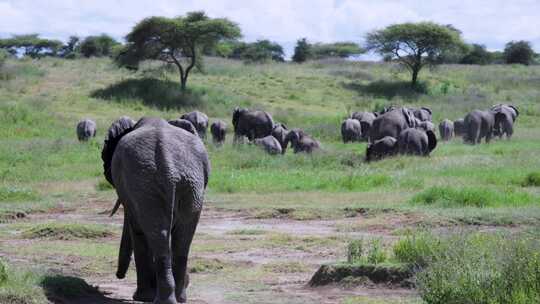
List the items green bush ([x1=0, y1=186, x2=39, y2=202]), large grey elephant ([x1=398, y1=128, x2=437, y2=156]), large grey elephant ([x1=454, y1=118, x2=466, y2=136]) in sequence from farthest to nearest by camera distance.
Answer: large grey elephant ([x1=454, y1=118, x2=466, y2=136]), large grey elephant ([x1=398, y1=128, x2=437, y2=156]), green bush ([x1=0, y1=186, x2=39, y2=202])

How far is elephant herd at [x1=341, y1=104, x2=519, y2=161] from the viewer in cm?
2573

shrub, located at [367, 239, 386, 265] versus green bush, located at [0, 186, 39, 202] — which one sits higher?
shrub, located at [367, 239, 386, 265]

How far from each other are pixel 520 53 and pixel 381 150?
220ft

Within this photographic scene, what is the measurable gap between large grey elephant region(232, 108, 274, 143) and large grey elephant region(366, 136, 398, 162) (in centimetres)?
674

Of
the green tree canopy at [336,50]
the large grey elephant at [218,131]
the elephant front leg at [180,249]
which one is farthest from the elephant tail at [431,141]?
the green tree canopy at [336,50]

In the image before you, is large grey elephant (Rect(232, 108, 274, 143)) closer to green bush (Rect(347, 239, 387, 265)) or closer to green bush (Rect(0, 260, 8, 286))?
green bush (Rect(347, 239, 387, 265))

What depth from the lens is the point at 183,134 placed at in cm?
876

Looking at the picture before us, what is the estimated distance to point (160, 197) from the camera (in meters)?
8.22

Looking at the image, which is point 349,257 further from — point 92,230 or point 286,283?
point 92,230

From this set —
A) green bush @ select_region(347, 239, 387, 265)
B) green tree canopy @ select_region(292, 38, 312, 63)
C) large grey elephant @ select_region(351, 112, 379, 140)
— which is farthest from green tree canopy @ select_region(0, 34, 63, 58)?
green bush @ select_region(347, 239, 387, 265)

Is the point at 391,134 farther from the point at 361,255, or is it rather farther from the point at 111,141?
the point at 111,141

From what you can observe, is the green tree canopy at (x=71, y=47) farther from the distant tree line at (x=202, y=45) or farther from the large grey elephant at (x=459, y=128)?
the large grey elephant at (x=459, y=128)

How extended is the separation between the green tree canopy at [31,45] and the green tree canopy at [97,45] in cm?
430

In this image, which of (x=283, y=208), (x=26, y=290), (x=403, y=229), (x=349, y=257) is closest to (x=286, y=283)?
(x=349, y=257)
